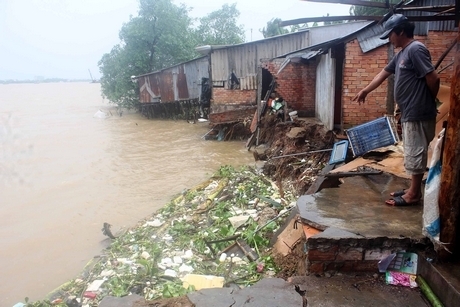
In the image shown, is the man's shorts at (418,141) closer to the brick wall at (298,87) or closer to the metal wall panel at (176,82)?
the brick wall at (298,87)

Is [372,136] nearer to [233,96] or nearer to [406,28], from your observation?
[406,28]

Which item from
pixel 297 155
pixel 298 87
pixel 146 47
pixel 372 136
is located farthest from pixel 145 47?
pixel 372 136

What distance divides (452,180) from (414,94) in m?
1.00

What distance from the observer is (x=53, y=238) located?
6141 mm

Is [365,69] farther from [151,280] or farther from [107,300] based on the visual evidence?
[107,300]

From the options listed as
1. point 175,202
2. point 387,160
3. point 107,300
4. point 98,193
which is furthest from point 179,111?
point 107,300

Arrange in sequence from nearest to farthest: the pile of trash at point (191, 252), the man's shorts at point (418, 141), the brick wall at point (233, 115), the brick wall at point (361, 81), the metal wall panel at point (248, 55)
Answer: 1. the man's shorts at point (418, 141)
2. the pile of trash at point (191, 252)
3. the brick wall at point (361, 81)
4. the brick wall at point (233, 115)
5. the metal wall panel at point (248, 55)

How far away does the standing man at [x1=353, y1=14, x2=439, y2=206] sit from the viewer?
2.75 meters

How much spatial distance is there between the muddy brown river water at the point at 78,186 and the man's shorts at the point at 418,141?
16.3 ft

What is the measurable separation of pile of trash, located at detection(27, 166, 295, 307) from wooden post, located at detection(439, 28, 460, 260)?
156 cm

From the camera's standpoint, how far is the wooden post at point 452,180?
2.10 metres

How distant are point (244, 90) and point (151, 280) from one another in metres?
12.1

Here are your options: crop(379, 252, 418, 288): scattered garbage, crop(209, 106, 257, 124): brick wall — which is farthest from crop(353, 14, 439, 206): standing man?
crop(209, 106, 257, 124): brick wall

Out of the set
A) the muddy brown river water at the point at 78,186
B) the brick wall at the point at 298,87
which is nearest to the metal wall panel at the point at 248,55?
the muddy brown river water at the point at 78,186
